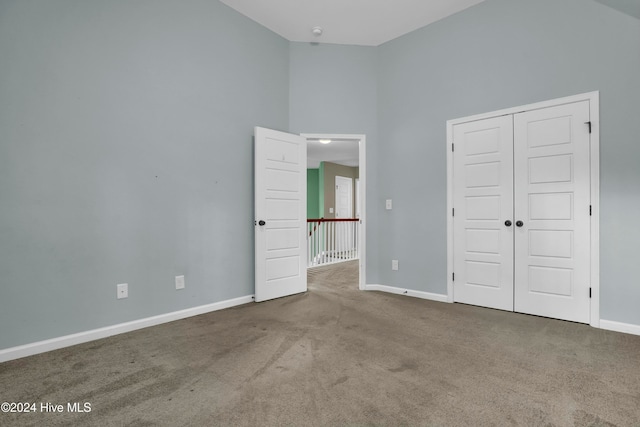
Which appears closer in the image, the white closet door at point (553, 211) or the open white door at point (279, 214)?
the white closet door at point (553, 211)

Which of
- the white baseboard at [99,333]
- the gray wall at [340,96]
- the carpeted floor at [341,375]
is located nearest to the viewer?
the carpeted floor at [341,375]

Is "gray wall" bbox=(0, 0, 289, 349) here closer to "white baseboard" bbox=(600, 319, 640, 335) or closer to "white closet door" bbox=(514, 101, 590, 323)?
"white closet door" bbox=(514, 101, 590, 323)

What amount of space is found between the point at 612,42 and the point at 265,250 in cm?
386

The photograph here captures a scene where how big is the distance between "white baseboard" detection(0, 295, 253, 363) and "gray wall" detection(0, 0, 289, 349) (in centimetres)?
5

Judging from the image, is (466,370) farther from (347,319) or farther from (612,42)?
(612,42)

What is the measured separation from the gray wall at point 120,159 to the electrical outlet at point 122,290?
4cm

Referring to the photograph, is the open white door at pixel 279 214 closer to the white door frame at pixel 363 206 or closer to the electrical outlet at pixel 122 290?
the white door frame at pixel 363 206

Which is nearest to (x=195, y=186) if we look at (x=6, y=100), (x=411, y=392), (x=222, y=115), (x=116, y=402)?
(x=222, y=115)

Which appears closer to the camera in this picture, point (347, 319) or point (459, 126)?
point (347, 319)

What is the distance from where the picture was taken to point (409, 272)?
3996 millimetres

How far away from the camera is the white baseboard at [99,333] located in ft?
7.31

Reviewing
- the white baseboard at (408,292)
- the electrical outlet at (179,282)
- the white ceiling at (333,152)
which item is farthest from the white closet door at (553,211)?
the white ceiling at (333,152)

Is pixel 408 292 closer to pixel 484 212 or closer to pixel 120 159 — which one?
pixel 484 212

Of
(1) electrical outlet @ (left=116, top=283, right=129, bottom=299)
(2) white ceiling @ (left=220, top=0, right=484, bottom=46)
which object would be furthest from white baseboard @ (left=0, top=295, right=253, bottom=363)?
(2) white ceiling @ (left=220, top=0, right=484, bottom=46)
